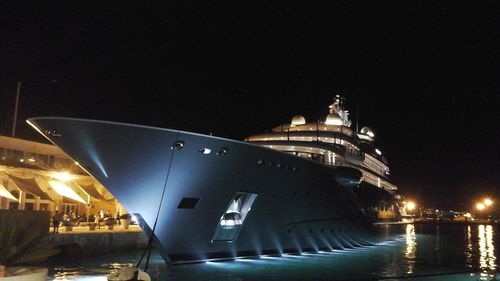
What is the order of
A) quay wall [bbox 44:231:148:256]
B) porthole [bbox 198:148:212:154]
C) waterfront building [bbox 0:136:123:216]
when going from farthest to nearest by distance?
waterfront building [bbox 0:136:123:216] < quay wall [bbox 44:231:148:256] < porthole [bbox 198:148:212:154]

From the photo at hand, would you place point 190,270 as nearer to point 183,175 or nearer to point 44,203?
point 183,175

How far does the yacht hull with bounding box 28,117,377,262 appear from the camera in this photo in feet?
45.3

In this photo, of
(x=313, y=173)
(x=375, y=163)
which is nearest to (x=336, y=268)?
(x=313, y=173)

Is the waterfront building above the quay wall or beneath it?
above

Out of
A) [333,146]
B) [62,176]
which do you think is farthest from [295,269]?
[62,176]

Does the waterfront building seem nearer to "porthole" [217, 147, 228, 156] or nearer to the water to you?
the water

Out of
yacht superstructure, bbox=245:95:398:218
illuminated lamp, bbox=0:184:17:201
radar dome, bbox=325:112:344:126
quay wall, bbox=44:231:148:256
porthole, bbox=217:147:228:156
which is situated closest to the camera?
porthole, bbox=217:147:228:156

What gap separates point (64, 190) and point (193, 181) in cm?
1356

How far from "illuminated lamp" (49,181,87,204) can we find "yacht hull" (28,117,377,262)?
11.4m

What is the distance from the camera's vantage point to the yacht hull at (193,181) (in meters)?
13.8

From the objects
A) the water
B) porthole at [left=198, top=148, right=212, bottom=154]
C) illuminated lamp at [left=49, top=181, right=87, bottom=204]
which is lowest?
the water

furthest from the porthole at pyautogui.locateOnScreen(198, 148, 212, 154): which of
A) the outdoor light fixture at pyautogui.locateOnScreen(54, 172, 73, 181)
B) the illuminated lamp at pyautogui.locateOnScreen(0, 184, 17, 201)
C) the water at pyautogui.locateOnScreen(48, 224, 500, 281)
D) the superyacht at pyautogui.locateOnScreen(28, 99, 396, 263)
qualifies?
the outdoor light fixture at pyautogui.locateOnScreen(54, 172, 73, 181)

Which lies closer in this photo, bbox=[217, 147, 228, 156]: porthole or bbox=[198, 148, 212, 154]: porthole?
bbox=[198, 148, 212, 154]: porthole

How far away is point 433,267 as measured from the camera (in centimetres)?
1912
